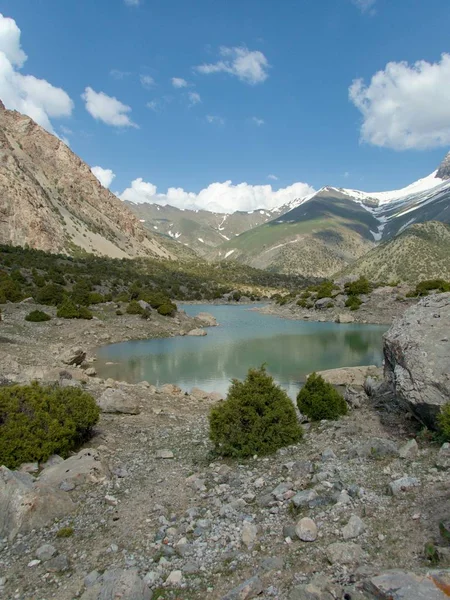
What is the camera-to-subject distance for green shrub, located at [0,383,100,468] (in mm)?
9555

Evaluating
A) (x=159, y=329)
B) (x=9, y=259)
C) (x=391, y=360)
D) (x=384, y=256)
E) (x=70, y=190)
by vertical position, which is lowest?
(x=159, y=329)

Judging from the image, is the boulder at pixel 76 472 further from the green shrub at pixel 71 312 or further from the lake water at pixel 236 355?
the green shrub at pixel 71 312

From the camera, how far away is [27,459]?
9.59 meters

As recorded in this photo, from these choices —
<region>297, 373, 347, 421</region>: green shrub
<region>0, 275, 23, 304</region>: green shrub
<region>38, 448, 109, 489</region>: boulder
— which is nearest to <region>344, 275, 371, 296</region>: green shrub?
<region>0, 275, 23, 304</region>: green shrub

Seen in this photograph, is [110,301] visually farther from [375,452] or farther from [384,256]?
[384,256]

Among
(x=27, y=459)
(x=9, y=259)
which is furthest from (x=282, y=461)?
(x=9, y=259)

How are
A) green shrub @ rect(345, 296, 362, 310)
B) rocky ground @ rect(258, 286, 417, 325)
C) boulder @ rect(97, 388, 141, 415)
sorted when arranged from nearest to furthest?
boulder @ rect(97, 388, 141, 415), rocky ground @ rect(258, 286, 417, 325), green shrub @ rect(345, 296, 362, 310)

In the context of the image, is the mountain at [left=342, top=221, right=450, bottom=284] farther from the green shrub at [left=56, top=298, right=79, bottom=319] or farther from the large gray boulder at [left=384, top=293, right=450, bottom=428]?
the large gray boulder at [left=384, top=293, right=450, bottom=428]

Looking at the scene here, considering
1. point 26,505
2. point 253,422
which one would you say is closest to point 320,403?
point 253,422

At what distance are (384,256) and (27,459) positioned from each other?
152811mm

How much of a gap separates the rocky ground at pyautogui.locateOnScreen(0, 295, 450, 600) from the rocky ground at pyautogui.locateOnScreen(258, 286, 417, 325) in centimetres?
4702

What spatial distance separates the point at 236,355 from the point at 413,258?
121 m

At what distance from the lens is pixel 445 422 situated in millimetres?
8758

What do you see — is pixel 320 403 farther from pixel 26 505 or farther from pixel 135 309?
pixel 135 309
